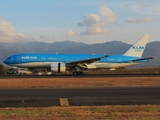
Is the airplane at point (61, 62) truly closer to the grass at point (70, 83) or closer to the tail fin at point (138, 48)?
the tail fin at point (138, 48)

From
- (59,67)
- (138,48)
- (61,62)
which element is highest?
(138,48)

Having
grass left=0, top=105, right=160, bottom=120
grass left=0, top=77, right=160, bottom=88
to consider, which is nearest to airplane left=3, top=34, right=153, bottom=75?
grass left=0, top=77, right=160, bottom=88

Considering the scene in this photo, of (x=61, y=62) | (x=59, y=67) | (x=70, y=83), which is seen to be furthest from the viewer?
(x=61, y=62)

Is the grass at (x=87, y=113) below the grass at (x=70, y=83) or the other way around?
below

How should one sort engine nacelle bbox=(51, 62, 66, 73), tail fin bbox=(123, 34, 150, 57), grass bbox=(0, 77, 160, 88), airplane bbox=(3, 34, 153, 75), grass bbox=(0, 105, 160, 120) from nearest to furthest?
grass bbox=(0, 105, 160, 120) < grass bbox=(0, 77, 160, 88) < engine nacelle bbox=(51, 62, 66, 73) < airplane bbox=(3, 34, 153, 75) < tail fin bbox=(123, 34, 150, 57)

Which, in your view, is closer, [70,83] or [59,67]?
[70,83]

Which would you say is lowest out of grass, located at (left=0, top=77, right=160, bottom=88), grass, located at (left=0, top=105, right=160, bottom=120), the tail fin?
grass, located at (left=0, top=105, right=160, bottom=120)

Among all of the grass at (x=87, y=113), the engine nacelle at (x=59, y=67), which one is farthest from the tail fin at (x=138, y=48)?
the grass at (x=87, y=113)

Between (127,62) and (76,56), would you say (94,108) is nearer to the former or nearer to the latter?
(76,56)

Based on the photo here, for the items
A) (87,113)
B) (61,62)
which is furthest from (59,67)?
(87,113)

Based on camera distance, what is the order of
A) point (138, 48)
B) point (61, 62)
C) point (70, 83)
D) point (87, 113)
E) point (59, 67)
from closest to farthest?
point (87, 113), point (70, 83), point (59, 67), point (61, 62), point (138, 48)

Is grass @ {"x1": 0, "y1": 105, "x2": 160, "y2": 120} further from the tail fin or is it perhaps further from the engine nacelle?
the tail fin

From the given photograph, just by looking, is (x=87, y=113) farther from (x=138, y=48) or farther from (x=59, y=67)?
(x=138, y=48)

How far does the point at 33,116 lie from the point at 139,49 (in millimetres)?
45419
